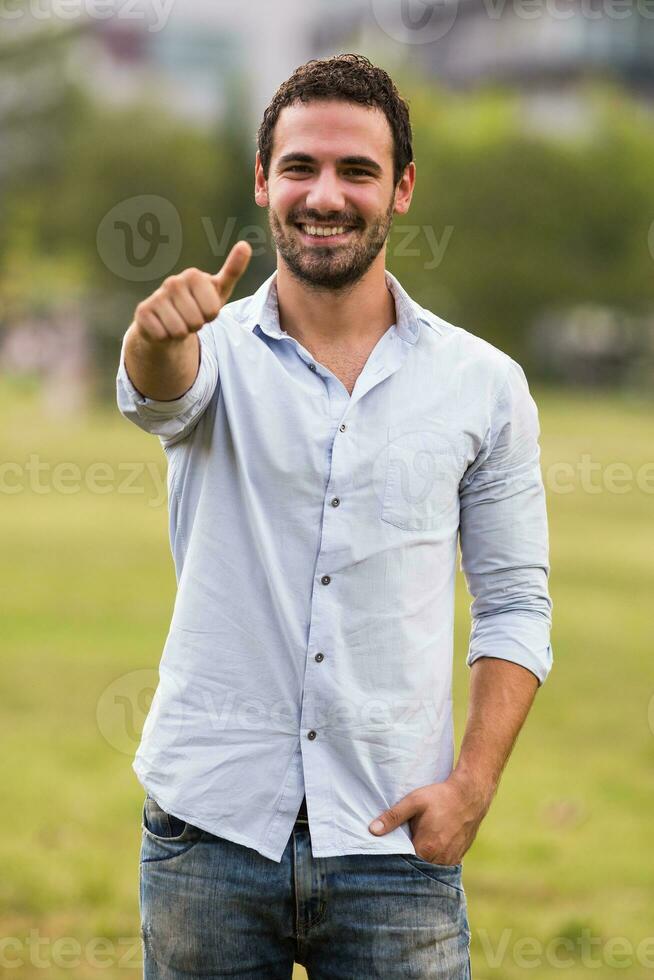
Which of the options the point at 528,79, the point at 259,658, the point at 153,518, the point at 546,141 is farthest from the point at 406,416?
the point at 528,79

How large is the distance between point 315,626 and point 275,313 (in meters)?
0.50

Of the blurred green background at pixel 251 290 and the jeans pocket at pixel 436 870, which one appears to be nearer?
the jeans pocket at pixel 436 870

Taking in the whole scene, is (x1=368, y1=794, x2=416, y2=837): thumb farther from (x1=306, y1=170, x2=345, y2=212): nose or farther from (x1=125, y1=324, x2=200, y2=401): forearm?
(x1=306, y1=170, x2=345, y2=212): nose

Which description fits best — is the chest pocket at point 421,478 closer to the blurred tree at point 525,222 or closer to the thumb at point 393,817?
the thumb at point 393,817

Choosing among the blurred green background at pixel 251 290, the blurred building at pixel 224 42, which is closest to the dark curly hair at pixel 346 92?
the blurred green background at pixel 251 290

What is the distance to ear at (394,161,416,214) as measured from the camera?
7.24 feet

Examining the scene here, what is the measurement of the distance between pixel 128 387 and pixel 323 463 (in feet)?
1.04

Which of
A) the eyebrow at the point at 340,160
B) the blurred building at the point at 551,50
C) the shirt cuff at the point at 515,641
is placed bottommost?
the shirt cuff at the point at 515,641

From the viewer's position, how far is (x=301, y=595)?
6.61ft

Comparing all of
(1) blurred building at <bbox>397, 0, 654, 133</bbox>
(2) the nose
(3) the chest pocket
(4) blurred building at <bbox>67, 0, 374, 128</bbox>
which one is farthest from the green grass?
(1) blurred building at <bbox>397, 0, 654, 133</bbox>

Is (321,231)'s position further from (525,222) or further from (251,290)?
(525,222)

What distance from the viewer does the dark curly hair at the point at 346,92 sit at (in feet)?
6.81

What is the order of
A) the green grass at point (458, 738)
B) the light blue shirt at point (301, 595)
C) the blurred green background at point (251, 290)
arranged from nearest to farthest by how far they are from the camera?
1. the light blue shirt at point (301, 595)
2. the green grass at point (458, 738)
3. the blurred green background at point (251, 290)

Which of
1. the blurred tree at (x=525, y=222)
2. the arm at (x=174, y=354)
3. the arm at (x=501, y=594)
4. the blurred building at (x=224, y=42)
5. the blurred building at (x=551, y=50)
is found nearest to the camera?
the arm at (x=174, y=354)
